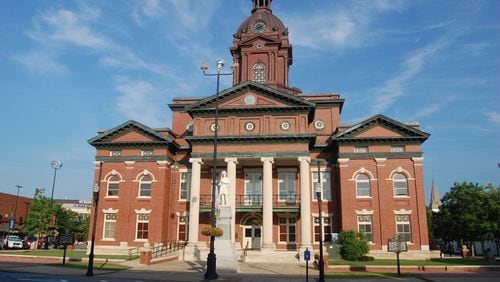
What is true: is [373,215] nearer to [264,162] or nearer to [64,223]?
[264,162]

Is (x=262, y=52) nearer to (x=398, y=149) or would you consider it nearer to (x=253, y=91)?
(x=253, y=91)

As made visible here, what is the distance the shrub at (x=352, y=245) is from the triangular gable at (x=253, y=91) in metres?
12.5

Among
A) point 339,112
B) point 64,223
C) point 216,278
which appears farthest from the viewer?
point 64,223

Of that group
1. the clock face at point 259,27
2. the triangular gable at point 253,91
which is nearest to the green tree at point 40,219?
the triangular gable at point 253,91

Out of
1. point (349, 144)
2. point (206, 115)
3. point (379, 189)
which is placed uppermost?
point (206, 115)

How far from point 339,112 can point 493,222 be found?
1880 cm

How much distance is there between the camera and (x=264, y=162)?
38500 millimetres

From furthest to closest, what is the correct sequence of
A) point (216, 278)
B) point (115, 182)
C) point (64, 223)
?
point (64, 223) < point (115, 182) < point (216, 278)

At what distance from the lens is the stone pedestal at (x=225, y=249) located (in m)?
26.5

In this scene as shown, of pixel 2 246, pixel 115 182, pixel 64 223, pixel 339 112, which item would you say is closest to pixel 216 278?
pixel 115 182

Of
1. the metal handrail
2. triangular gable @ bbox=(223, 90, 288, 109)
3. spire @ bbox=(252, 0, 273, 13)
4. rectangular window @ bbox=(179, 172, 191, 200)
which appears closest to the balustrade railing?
rectangular window @ bbox=(179, 172, 191, 200)

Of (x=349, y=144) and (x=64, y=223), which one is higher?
(x=349, y=144)

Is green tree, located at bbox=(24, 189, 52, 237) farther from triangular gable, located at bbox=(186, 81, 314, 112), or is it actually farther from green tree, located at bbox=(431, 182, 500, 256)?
green tree, located at bbox=(431, 182, 500, 256)

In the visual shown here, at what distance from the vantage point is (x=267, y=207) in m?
37.3
